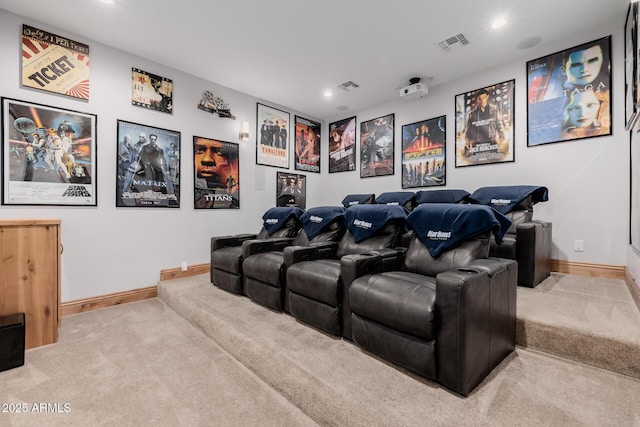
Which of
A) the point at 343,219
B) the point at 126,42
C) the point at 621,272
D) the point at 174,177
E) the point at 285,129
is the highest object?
the point at 126,42

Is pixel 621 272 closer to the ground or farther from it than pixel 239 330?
farther from it

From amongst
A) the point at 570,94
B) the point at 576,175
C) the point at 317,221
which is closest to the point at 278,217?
the point at 317,221

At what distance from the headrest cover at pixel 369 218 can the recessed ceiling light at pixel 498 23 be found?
217 centimetres

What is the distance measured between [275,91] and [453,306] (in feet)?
13.7

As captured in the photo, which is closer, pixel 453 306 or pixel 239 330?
pixel 453 306

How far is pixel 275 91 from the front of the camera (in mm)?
4523

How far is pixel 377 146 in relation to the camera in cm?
511

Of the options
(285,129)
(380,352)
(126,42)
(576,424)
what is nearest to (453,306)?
(380,352)

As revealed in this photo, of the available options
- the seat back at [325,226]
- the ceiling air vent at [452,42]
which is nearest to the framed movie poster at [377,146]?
the ceiling air vent at [452,42]

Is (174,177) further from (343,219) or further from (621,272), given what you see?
(621,272)

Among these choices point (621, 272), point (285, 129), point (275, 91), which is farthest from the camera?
point (285, 129)

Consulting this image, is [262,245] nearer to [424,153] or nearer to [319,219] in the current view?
[319,219]

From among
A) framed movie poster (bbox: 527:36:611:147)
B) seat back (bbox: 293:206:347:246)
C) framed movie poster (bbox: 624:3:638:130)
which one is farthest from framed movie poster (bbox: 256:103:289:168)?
framed movie poster (bbox: 624:3:638:130)

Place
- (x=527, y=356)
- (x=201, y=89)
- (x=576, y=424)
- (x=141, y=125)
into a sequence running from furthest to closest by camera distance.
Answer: (x=201, y=89) → (x=141, y=125) → (x=527, y=356) → (x=576, y=424)
